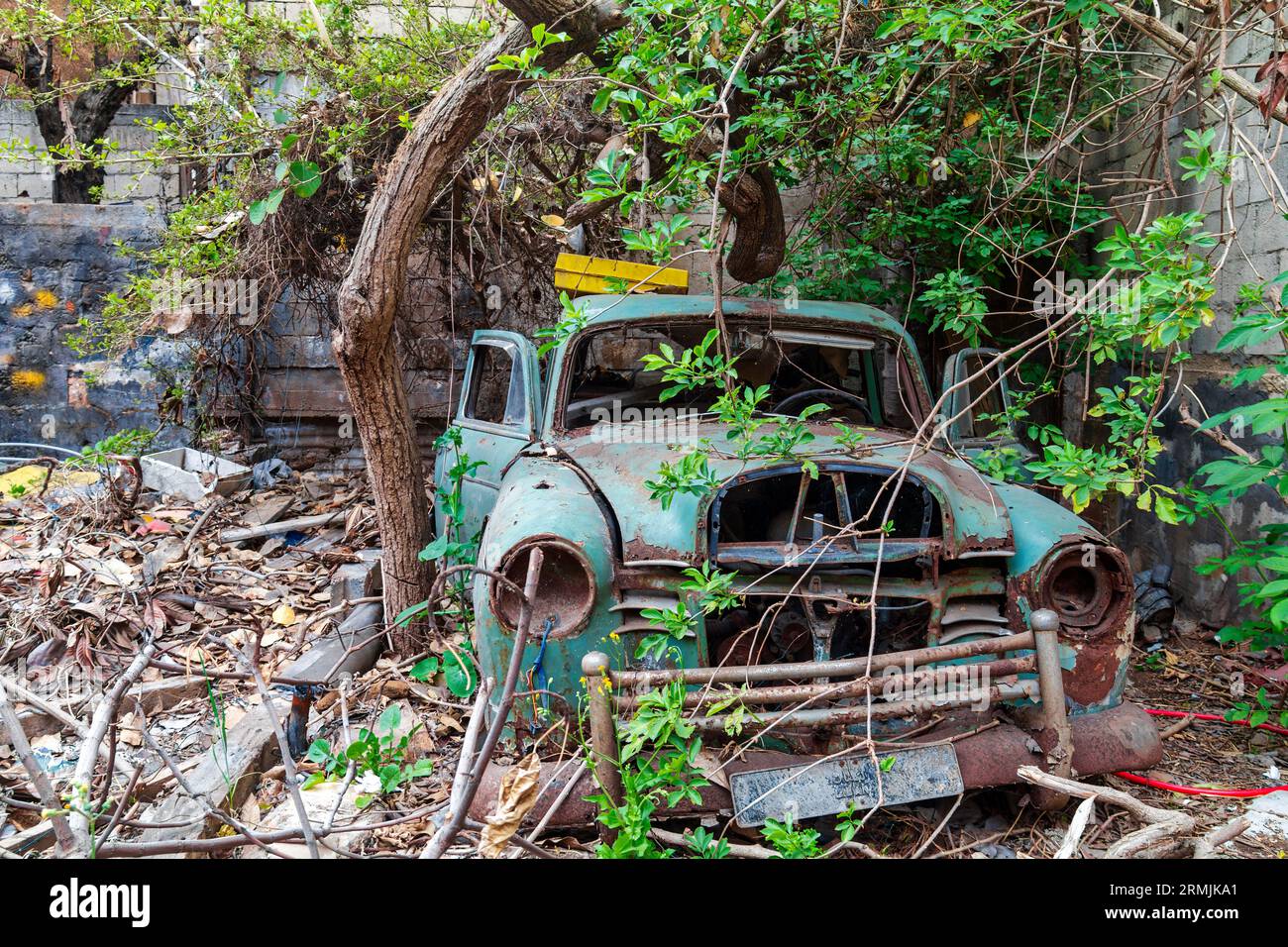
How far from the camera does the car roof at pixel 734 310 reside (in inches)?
159

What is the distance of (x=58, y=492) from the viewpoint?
6.73 meters

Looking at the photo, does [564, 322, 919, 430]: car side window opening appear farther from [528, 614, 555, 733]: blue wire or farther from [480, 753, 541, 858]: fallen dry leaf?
[480, 753, 541, 858]: fallen dry leaf

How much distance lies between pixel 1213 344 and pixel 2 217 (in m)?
9.61

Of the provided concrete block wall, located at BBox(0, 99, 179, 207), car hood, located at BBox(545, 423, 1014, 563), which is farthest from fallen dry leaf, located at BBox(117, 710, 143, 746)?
concrete block wall, located at BBox(0, 99, 179, 207)

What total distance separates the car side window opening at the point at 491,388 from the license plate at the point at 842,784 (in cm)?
223

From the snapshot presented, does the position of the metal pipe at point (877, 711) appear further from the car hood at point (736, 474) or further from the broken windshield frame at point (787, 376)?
the broken windshield frame at point (787, 376)

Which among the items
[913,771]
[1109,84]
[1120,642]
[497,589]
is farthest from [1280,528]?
[1109,84]

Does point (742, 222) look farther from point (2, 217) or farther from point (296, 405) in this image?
point (2, 217)

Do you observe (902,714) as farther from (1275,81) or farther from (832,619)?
(1275,81)

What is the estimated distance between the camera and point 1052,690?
2758mm

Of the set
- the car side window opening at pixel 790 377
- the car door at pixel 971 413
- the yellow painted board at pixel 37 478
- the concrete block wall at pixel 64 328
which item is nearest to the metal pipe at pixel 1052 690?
the car door at pixel 971 413

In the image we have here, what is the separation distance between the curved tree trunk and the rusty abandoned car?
1.35 m

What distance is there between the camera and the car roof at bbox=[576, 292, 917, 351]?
4051mm

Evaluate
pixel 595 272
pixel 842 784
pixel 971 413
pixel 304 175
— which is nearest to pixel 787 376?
pixel 971 413
